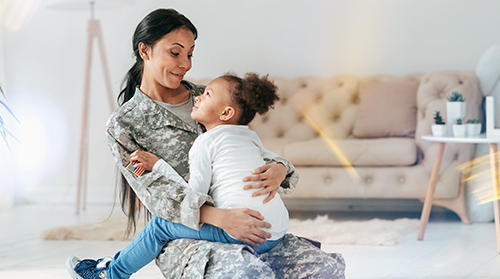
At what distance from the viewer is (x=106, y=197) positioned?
3812mm

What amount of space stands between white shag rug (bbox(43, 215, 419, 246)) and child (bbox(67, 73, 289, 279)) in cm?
118

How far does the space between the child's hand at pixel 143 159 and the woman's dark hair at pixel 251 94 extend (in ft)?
0.87

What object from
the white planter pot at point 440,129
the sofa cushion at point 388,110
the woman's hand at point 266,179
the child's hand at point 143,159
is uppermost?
the woman's hand at point 266,179

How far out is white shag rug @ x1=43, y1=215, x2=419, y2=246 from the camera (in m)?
2.51

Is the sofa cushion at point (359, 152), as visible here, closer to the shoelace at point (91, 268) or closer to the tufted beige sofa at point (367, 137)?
the tufted beige sofa at point (367, 137)

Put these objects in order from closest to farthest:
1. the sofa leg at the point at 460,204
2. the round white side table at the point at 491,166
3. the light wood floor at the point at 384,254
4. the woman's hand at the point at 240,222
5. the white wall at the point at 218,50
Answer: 1. the woman's hand at the point at 240,222
2. the light wood floor at the point at 384,254
3. the round white side table at the point at 491,166
4. the sofa leg at the point at 460,204
5. the white wall at the point at 218,50

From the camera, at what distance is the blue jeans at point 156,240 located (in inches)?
54.5

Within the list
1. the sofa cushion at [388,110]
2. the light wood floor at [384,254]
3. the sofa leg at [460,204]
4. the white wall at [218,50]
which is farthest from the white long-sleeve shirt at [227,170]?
the white wall at [218,50]

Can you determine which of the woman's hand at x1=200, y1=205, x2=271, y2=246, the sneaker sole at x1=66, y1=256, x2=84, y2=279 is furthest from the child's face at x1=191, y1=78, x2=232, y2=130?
the sneaker sole at x1=66, y1=256, x2=84, y2=279

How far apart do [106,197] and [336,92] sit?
175cm

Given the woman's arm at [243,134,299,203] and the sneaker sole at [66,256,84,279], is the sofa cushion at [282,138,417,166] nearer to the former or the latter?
the woman's arm at [243,134,299,203]

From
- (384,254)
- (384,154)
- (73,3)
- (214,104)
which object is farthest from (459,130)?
(73,3)

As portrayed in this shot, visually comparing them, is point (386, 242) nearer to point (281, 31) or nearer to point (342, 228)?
point (342, 228)

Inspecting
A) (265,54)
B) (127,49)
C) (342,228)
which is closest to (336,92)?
(265,54)
